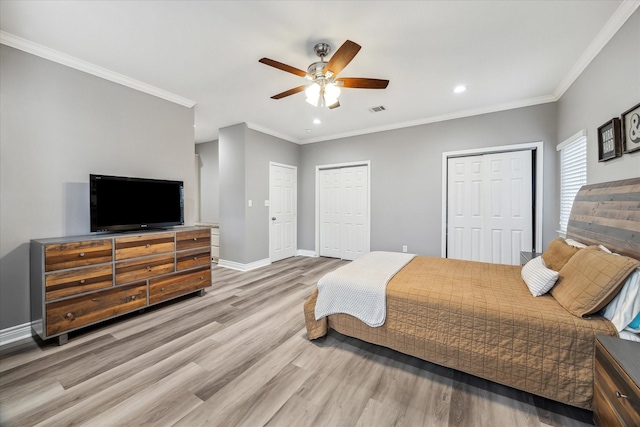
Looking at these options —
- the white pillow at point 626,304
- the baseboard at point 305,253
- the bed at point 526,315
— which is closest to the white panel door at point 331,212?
the baseboard at point 305,253

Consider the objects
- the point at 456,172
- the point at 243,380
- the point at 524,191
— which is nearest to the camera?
the point at 243,380

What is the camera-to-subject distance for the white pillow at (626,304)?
130 centimetres

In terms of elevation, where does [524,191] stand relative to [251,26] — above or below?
below

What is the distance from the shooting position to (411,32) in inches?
83.7

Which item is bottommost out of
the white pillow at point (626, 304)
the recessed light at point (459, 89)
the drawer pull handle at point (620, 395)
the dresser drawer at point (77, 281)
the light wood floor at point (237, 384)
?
the light wood floor at point (237, 384)

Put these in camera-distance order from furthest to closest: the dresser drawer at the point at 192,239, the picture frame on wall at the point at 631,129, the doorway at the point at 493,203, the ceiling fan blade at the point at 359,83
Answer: the doorway at the point at 493,203, the dresser drawer at the point at 192,239, the ceiling fan blade at the point at 359,83, the picture frame on wall at the point at 631,129

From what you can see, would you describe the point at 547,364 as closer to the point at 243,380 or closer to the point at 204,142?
the point at 243,380

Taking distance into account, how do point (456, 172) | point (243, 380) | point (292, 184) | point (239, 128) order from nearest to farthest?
point (243, 380)
point (456, 172)
point (239, 128)
point (292, 184)

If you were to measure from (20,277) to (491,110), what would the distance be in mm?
5906

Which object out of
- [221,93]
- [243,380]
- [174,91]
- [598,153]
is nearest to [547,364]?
[243,380]

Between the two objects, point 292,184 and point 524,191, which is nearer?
point 524,191

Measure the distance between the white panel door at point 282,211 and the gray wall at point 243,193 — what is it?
0.18m

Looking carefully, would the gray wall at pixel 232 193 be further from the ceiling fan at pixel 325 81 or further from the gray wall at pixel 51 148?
the ceiling fan at pixel 325 81

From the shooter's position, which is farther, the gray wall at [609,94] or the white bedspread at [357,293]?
the white bedspread at [357,293]
